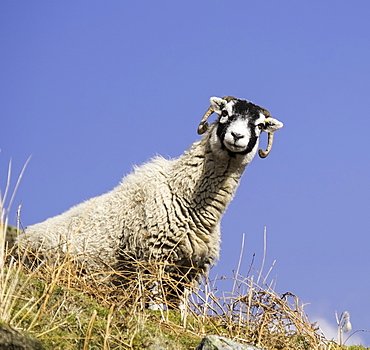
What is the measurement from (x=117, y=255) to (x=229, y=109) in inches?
102

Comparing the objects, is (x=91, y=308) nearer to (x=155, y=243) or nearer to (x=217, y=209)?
(x=155, y=243)

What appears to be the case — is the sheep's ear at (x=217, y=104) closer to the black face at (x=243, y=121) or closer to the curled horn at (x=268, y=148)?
the black face at (x=243, y=121)

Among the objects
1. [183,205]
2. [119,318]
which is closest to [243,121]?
[183,205]

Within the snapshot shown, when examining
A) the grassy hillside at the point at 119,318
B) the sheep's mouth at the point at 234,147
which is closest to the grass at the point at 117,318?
the grassy hillside at the point at 119,318

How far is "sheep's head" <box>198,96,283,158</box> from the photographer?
917 cm

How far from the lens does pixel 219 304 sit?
7031mm

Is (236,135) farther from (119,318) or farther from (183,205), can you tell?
(119,318)

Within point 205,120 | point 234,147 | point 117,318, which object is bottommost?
point 117,318

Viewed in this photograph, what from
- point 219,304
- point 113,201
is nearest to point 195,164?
point 113,201

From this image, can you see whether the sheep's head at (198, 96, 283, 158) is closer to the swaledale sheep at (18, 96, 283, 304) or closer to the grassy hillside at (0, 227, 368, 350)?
the swaledale sheep at (18, 96, 283, 304)

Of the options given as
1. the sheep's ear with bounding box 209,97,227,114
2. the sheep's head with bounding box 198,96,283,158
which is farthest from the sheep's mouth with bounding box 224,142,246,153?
the sheep's ear with bounding box 209,97,227,114

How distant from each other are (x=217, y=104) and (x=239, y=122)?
0.75m

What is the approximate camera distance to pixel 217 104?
9.91m

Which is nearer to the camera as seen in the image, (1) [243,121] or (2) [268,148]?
(1) [243,121]
